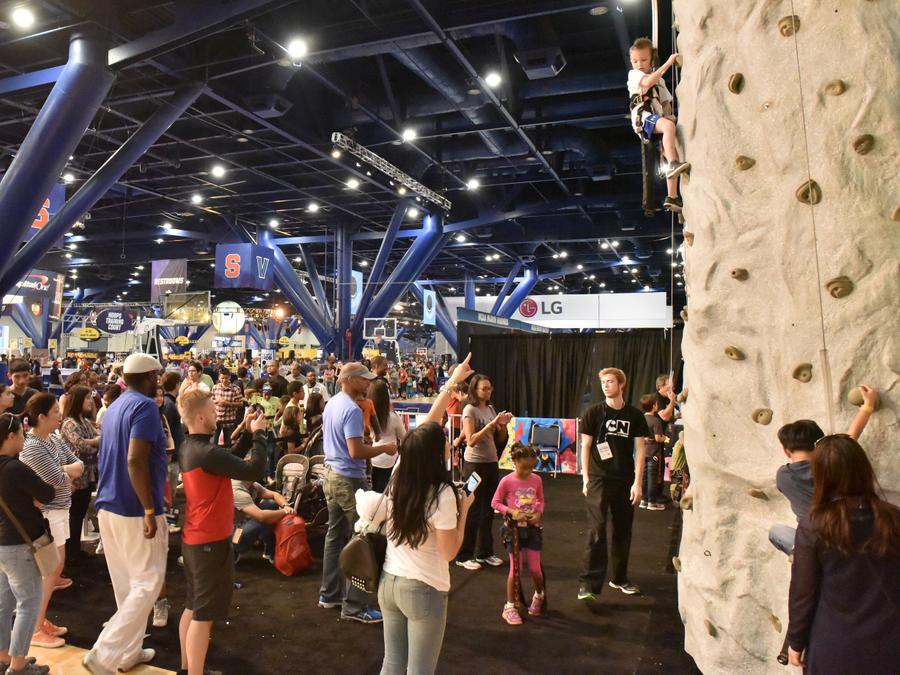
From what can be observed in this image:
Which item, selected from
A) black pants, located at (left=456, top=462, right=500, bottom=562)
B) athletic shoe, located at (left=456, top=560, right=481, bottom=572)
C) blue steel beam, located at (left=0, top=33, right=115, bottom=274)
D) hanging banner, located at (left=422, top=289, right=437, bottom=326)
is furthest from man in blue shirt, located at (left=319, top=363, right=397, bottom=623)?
hanging banner, located at (left=422, top=289, right=437, bottom=326)

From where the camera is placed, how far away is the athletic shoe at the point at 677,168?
10.0 ft

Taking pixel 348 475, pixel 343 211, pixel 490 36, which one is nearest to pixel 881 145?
pixel 348 475

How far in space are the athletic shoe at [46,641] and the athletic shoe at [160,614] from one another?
0.51 meters

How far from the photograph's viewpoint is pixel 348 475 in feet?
13.7

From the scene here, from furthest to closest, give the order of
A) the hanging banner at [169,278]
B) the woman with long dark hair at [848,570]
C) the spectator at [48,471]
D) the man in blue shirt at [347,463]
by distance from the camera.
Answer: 1. the hanging banner at [169,278]
2. the man in blue shirt at [347,463]
3. the spectator at [48,471]
4. the woman with long dark hair at [848,570]

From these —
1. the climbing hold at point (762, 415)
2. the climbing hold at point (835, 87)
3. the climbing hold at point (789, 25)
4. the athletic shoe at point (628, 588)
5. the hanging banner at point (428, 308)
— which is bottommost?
the athletic shoe at point (628, 588)

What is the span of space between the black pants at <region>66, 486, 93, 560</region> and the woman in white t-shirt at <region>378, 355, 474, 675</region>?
13.0 ft

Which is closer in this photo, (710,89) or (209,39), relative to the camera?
(710,89)

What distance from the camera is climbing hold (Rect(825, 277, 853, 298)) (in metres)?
2.46

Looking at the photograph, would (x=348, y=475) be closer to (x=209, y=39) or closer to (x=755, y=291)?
(x=755, y=291)

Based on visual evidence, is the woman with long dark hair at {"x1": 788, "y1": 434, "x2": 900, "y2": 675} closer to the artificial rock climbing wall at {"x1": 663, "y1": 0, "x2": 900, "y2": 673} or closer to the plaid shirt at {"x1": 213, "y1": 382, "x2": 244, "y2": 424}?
the artificial rock climbing wall at {"x1": 663, "y1": 0, "x2": 900, "y2": 673}

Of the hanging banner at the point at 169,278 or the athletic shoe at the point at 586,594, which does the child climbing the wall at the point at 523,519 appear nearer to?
the athletic shoe at the point at 586,594

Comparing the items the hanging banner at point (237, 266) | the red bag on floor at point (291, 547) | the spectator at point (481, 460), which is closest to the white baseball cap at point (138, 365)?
the red bag on floor at point (291, 547)

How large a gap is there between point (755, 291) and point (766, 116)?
0.73 meters
